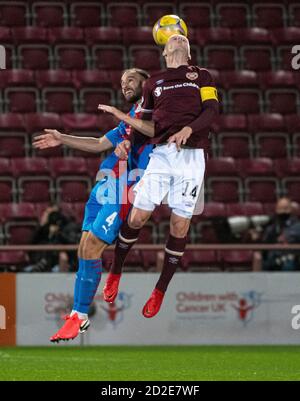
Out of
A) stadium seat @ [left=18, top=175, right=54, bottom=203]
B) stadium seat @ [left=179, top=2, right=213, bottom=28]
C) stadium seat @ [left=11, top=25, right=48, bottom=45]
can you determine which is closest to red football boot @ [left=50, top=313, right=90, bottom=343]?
stadium seat @ [left=18, top=175, right=54, bottom=203]

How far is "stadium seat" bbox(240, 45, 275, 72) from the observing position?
17844 millimetres

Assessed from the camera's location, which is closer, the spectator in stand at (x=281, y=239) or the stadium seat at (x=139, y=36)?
the spectator in stand at (x=281, y=239)

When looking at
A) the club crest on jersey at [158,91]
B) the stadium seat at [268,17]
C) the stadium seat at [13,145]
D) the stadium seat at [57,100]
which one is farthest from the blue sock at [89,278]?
the stadium seat at [268,17]

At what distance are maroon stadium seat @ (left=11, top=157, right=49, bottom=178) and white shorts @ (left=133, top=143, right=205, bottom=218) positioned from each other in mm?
8232

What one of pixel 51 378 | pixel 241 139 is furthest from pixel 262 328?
pixel 51 378

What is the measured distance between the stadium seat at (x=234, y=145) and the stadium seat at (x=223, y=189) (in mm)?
686

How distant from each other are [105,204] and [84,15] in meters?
10.6

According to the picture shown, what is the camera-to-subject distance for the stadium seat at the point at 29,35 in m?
17.1

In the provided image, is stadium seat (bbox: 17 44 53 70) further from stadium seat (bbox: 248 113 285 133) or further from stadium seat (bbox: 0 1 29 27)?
stadium seat (bbox: 248 113 285 133)

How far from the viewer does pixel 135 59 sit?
17188 mm

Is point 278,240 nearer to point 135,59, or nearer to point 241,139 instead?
point 241,139

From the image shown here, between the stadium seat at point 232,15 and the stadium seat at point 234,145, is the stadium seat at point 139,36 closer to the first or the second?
the stadium seat at point 232,15

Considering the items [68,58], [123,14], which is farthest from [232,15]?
[68,58]

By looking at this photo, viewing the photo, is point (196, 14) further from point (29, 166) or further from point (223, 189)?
point (29, 166)
